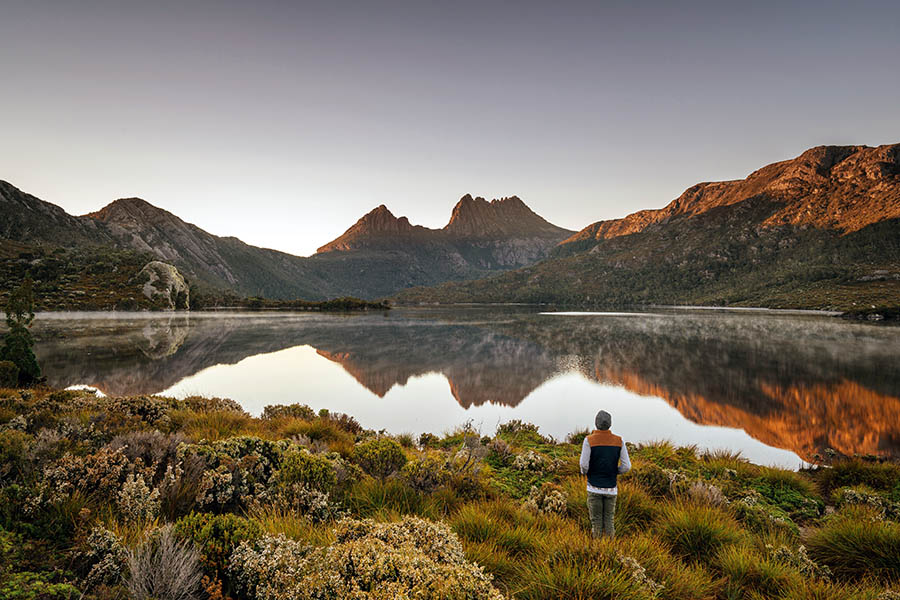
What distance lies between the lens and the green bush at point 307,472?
5953mm

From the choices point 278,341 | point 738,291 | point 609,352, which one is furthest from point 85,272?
point 738,291

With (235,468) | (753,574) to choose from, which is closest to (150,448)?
(235,468)

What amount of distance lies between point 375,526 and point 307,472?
2.33 m

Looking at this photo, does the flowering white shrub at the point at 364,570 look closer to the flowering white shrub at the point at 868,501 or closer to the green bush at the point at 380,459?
the green bush at the point at 380,459

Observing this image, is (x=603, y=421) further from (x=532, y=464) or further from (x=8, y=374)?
(x=8, y=374)

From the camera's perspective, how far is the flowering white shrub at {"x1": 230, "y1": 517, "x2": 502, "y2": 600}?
306 cm

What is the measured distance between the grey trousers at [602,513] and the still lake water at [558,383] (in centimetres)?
850

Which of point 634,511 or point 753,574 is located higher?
point 753,574

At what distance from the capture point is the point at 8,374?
14.7 metres

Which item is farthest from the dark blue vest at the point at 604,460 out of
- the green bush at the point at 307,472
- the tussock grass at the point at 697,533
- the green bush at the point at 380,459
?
the green bush at the point at 307,472

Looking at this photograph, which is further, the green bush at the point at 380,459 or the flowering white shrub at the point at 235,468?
the green bush at the point at 380,459

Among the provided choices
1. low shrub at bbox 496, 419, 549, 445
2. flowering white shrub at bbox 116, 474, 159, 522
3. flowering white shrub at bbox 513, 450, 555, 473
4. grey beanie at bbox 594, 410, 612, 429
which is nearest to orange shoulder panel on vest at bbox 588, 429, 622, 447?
grey beanie at bbox 594, 410, 612, 429

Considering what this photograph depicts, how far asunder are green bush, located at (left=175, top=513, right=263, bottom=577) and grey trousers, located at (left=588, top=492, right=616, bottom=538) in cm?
446

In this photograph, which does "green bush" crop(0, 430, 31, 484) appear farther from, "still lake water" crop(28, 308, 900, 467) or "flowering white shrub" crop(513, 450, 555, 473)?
"still lake water" crop(28, 308, 900, 467)
